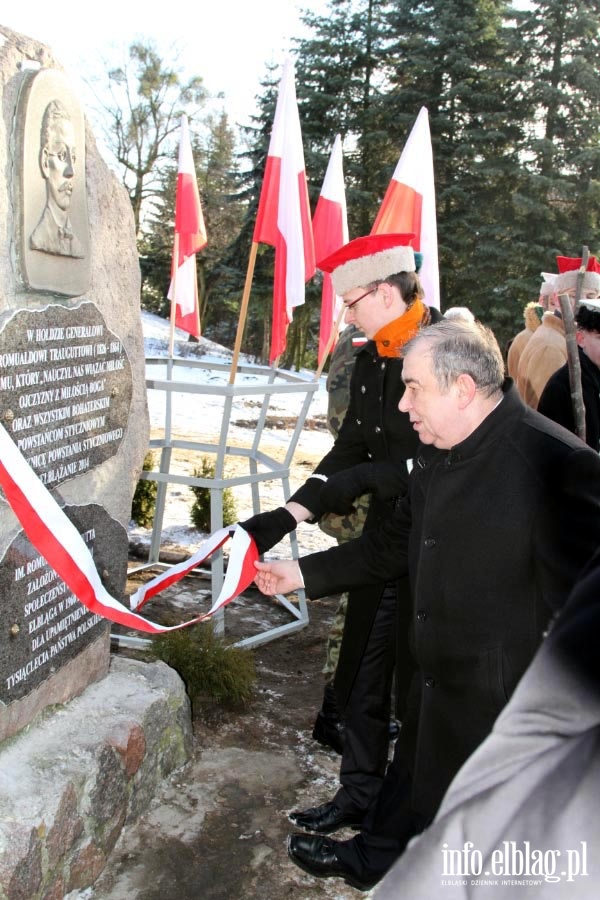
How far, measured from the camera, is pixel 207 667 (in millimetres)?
3697

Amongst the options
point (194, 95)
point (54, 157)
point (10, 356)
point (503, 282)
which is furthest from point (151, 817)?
point (194, 95)

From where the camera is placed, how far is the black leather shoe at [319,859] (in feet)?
8.79

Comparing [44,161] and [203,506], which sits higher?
[44,161]

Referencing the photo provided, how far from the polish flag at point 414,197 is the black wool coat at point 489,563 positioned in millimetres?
3325

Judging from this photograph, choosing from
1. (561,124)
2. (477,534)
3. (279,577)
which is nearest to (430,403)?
(477,534)

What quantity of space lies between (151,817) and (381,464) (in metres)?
1.51

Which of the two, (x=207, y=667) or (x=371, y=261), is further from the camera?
(x=207, y=667)

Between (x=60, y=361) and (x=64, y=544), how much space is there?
1.95 feet

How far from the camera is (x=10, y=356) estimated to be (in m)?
2.39

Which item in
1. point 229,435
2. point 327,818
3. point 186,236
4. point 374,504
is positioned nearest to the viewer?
point 327,818

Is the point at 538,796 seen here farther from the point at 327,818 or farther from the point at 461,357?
the point at 327,818

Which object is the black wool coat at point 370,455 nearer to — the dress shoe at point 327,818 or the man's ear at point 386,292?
the man's ear at point 386,292

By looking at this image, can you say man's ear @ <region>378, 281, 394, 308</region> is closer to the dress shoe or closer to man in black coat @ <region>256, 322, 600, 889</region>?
man in black coat @ <region>256, 322, 600, 889</region>

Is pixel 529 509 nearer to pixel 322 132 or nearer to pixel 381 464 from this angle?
pixel 381 464
